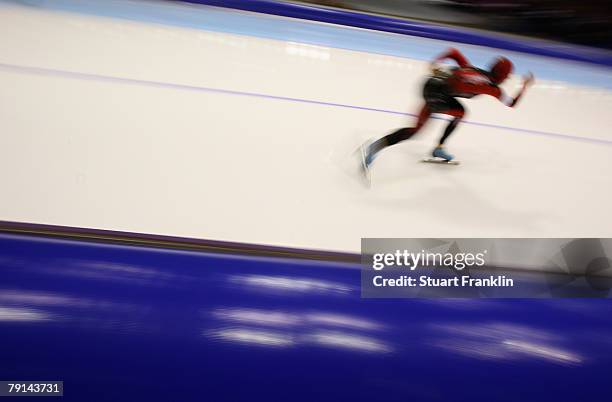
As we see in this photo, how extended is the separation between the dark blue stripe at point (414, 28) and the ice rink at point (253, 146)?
75cm

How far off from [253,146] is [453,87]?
613mm

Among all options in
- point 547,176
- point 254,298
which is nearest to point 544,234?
point 547,176

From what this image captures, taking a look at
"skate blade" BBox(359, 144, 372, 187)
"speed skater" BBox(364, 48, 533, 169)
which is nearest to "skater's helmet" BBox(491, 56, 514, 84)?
"speed skater" BBox(364, 48, 533, 169)

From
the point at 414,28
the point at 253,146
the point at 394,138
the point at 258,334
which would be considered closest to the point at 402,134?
the point at 394,138

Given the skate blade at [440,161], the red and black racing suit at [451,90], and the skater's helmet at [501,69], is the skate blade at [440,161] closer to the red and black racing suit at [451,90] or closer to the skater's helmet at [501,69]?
the red and black racing suit at [451,90]

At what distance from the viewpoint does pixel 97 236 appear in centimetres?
80

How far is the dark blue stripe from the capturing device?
9.88ft

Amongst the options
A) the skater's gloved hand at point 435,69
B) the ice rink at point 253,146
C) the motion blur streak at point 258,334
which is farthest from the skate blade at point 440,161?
the motion blur streak at point 258,334

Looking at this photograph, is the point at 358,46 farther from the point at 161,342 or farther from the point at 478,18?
the point at 161,342

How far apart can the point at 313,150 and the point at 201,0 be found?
2159 millimetres

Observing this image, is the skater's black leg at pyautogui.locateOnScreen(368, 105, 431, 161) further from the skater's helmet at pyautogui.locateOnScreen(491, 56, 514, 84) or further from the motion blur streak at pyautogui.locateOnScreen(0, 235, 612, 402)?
the motion blur streak at pyautogui.locateOnScreen(0, 235, 612, 402)

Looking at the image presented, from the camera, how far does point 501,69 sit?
4.00 ft

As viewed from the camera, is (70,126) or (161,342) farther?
(70,126)

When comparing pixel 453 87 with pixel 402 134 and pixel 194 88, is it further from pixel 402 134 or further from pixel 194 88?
pixel 194 88
